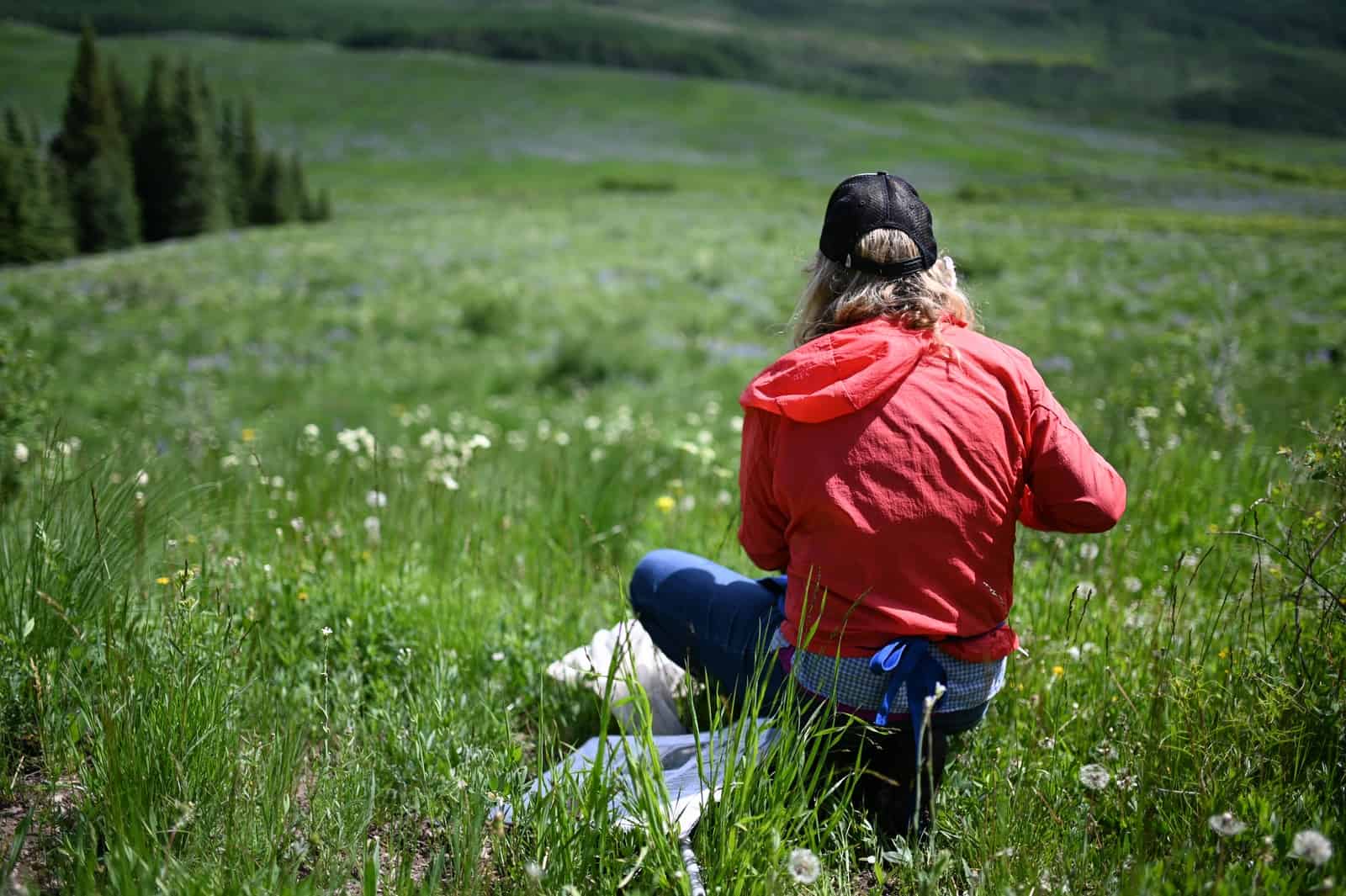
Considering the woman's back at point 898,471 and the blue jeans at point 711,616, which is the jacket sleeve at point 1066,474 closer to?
the woman's back at point 898,471

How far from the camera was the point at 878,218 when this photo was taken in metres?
2.26

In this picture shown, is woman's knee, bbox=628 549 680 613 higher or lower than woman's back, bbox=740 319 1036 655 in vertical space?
lower

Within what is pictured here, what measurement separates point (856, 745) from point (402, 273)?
19.8 metres

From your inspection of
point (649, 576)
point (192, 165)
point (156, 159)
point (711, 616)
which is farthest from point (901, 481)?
point (192, 165)

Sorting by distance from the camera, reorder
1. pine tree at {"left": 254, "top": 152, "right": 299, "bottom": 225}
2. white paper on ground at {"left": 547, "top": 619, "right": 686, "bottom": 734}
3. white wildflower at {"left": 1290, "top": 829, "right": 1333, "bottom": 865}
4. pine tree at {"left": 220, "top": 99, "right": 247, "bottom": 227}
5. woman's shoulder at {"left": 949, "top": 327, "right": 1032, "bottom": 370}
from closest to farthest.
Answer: white wildflower at {"left": 1290, "top": 829, "right": 1333, "bottom": 865} < woman's shoulder at {"left": 949, "top": 327, "right": 1032, "bottom": 370} < white paper on ground at {"left": 547, "top": 619, "right": 686, "bottom": 734} < pine tree at {"left": 220, "top": 99, "right": 247, "bottom": 227} < pine tree at {"left": 254, "top": 152, "right": 299, "bottom": 225}

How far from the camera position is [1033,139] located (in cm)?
11031

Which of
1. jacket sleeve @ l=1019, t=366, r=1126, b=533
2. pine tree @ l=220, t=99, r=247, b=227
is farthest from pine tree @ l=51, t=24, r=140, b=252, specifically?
jacket sleeve @ l=1019, t=366, r=1126, b=533

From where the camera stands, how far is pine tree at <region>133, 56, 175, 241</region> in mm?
28203

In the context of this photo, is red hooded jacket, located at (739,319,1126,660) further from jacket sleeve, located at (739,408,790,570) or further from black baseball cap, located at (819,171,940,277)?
black baseball cap, located at (819,171,940,277)

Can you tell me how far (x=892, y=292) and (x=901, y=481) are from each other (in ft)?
1.64

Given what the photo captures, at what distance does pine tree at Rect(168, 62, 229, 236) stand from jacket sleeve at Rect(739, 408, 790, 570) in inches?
1273

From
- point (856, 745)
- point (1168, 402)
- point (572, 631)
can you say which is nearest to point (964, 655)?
point (856, 745)

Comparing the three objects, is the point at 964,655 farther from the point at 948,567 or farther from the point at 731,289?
the point at 731,289

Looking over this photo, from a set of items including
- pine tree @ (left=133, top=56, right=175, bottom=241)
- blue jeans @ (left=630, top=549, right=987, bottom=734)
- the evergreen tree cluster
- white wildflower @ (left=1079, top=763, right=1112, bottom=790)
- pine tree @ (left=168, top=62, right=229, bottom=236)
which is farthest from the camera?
pine tree @ (left=168, top=62, right=229, bottom=236)
